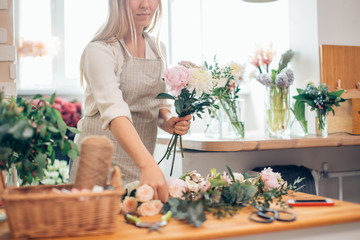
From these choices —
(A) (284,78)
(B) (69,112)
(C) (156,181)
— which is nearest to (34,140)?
(C) (156,181)

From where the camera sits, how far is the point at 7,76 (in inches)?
63.2

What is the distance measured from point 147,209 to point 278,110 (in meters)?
1.52

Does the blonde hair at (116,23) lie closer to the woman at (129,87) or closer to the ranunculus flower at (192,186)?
the woman at (129,87)

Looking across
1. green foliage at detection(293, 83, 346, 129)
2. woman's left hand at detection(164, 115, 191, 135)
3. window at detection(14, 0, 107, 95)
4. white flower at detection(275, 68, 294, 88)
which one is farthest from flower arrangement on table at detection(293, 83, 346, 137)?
window at detection(14, 0, 107, 95)

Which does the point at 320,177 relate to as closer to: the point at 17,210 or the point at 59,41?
the point at 17,210

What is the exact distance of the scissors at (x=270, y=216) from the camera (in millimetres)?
903

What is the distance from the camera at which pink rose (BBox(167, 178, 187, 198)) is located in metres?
1.08

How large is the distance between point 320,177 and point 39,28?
2.74m

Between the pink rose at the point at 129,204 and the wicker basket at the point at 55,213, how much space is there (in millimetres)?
190

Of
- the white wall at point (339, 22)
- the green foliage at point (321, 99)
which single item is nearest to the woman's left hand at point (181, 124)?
the green foliage at point (321, 99)

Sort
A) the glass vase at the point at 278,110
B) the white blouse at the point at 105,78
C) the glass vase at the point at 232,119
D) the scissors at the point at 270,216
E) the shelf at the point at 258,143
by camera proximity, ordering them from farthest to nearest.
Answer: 1. the glass vase at the point at 278,110
2. the glass vase at the point at 232,119
3. the shelf at the point at 258,143
4. the white blouse at the point at 105,78
5. the scissors at the point at 270,216


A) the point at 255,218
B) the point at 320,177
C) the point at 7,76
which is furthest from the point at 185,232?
the point at 320,177

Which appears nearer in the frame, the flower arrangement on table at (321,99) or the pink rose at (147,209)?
the pink rose at (147,209)

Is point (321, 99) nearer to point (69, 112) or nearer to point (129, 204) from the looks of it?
point (129, 204)
